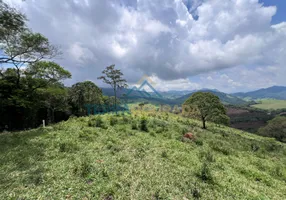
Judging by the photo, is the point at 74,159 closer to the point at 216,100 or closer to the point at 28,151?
the point at 28,151

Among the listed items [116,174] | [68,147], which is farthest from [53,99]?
[116,174]

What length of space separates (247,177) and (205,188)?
3.27m

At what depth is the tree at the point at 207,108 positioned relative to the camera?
2169 cm

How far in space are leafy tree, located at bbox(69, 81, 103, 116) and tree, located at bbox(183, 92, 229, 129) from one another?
74.8ft

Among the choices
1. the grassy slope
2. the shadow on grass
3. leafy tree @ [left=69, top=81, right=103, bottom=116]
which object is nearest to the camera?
the grassy slope

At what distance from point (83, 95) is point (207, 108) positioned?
88.2 feet

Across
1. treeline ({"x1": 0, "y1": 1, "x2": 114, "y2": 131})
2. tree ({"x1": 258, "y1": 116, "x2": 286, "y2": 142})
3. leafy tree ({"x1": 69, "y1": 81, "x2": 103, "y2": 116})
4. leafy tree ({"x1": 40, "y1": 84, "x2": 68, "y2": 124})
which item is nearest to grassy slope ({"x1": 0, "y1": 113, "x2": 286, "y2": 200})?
treeline ({"x1": 0, "y1": 1, "x2": 114, "y2": 131})

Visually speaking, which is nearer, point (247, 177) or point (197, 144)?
point (247, 177)

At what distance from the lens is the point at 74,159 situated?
21.0ft

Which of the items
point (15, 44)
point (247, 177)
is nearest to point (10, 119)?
point (15, 44)

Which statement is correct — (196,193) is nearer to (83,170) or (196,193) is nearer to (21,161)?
(83,170)

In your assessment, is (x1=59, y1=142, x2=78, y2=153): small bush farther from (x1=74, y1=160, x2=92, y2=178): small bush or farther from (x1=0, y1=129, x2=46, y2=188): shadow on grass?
(x1=74, y1=160, x2=92, y2=178): small bush

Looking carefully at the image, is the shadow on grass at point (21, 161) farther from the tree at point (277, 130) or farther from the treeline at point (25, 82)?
the tree at point (277, 130)

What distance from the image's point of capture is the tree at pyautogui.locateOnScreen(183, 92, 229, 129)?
21.7 metres
